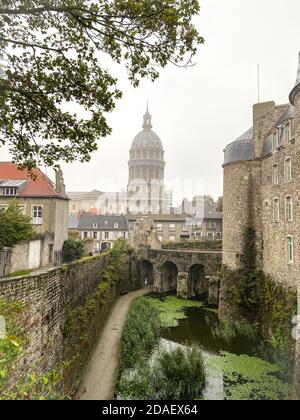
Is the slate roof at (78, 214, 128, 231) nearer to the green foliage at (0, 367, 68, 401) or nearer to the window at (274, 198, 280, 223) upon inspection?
the window at (274, 198, 280, 223)

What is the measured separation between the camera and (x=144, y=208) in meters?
65.0

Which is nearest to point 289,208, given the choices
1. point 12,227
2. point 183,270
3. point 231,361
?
point 231,361

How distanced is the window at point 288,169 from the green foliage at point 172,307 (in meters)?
10.9

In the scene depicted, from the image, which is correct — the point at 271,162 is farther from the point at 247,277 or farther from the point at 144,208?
the point at 144,208

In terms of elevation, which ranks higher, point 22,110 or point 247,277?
point 22,110

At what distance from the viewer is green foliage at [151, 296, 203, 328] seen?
1854 centimetres

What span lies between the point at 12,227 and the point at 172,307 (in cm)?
1378

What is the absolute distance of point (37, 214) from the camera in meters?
21.2

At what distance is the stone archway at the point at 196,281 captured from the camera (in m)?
26.4

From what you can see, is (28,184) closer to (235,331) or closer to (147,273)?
(147,273)

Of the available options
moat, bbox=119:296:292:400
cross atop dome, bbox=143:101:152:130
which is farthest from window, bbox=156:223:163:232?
cross atop dome, bbox=143:101:152:130

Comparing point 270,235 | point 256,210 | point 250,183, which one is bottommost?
point 270,235
